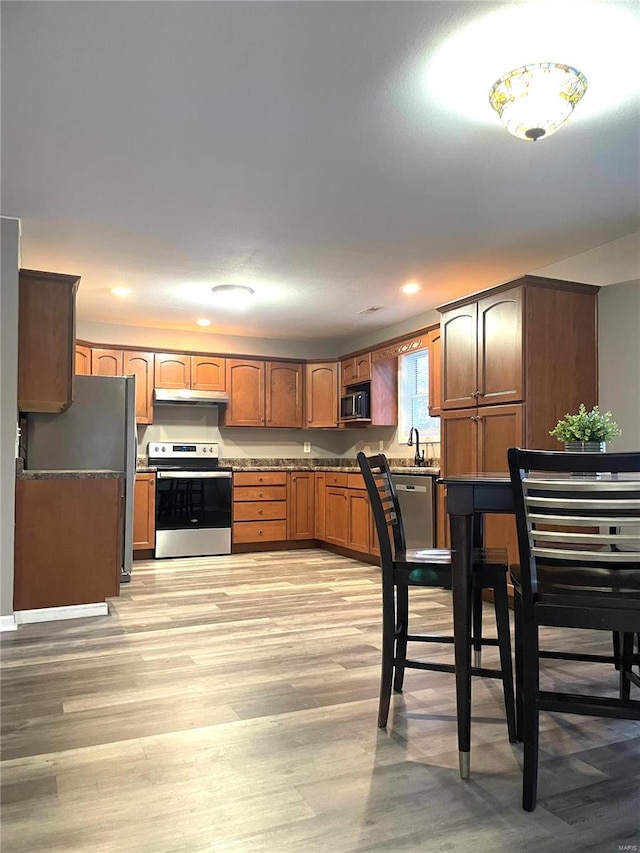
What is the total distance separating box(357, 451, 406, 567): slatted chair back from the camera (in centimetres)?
226

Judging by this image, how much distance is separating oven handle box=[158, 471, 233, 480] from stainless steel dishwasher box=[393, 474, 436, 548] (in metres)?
2.02

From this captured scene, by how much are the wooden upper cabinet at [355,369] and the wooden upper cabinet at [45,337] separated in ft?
10.9

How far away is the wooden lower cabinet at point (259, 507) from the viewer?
6.61 meters

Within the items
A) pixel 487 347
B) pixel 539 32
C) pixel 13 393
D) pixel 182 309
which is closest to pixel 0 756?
pixel 13 393

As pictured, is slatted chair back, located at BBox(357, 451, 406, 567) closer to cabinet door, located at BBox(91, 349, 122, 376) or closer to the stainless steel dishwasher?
the stainless steel dishwasher

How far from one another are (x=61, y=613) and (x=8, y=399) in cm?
134

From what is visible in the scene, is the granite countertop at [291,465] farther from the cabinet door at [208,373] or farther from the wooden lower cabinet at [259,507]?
the cabinet door at [208,373]


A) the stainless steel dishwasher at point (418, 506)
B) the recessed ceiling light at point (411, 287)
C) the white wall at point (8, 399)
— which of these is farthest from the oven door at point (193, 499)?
the recessed ceiling light at point (411, 287)

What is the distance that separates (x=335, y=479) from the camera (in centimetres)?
657

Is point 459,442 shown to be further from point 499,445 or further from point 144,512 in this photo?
point 144,512

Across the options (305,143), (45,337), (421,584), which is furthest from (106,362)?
(421,584)

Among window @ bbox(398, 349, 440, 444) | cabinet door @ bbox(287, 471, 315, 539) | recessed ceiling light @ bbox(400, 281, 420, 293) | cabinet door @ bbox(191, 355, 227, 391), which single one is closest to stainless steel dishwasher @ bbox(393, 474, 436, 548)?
window @ bbox(398, 349, 440, 444)

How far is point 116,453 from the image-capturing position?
4801 millimetres

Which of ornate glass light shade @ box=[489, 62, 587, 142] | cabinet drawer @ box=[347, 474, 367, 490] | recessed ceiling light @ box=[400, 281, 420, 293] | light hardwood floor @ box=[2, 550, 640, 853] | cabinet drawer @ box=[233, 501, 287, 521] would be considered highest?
recessed ceiling light @ box=[400, 281, 420, 293]
